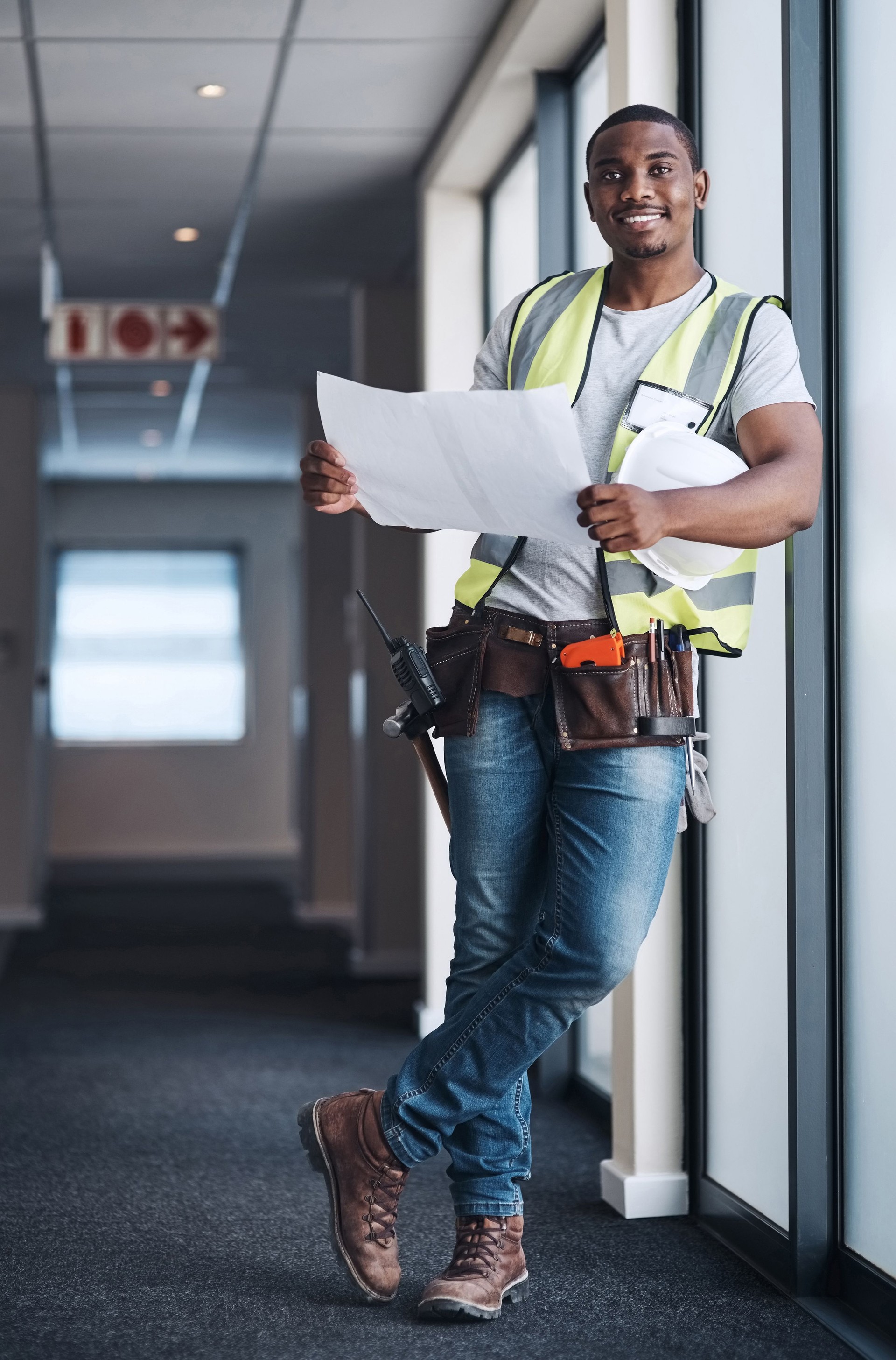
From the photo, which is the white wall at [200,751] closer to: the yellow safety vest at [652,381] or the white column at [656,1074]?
the white column at [656,1074]

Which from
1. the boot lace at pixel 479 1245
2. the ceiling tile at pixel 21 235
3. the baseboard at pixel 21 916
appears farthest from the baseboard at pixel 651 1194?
the baseboard at pixel 21 916

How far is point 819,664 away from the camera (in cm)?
202

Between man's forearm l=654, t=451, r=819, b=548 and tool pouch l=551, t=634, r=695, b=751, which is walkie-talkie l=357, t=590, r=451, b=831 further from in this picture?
man's forearm l=654, t=451, r=819, b=548

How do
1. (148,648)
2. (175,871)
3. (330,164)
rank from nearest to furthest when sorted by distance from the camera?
(330,164) < (175,871) < (148,648)

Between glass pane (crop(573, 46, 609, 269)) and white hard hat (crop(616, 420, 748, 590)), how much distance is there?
161 centimetres

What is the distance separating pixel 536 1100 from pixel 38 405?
4.76m

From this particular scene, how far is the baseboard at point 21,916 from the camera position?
6.83 meters

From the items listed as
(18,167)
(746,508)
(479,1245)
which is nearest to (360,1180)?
(479,1245)

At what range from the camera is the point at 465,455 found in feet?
5.16

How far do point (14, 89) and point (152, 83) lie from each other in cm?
34

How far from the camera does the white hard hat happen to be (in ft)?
5.11

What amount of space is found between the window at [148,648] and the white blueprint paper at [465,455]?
9.03 meters

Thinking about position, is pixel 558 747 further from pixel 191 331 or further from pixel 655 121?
pixel 191 331

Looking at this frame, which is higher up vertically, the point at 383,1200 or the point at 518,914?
the point at 518,914
